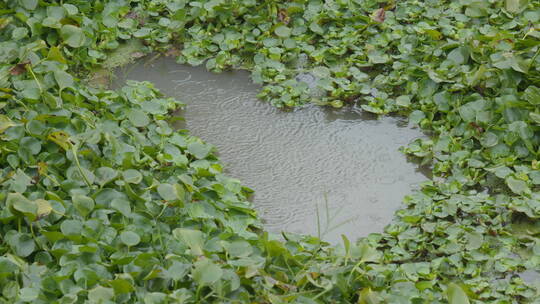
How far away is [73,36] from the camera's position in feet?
12.5

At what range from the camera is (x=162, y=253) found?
8.71ft

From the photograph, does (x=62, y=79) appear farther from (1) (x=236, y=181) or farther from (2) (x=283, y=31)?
(2) (x=283, y=31)

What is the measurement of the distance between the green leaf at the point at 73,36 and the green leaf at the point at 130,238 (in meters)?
1.47

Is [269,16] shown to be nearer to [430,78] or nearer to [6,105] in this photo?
[430,78]

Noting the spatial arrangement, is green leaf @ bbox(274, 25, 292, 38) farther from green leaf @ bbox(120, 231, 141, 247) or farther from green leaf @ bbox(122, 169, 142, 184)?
green leaf @ bbox(120, 231, 141, 247)

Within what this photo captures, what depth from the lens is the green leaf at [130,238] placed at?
2.61 metres

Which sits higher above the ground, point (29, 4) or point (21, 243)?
point (29, 4)

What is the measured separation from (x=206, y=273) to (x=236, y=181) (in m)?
0.80

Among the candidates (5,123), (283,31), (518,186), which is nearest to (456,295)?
(518,186)

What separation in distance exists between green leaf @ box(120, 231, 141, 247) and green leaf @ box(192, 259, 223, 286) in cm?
30

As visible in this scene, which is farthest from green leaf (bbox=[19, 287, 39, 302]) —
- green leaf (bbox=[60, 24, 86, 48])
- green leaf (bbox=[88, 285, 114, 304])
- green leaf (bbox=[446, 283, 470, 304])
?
green leaf (bbox=[60, 24, 86, 48])

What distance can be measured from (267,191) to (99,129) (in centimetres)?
73

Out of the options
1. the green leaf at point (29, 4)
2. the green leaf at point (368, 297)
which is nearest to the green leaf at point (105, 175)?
→ the green leaf at point (368, 297)

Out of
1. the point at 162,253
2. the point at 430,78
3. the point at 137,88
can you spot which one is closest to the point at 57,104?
the point at 137,88
